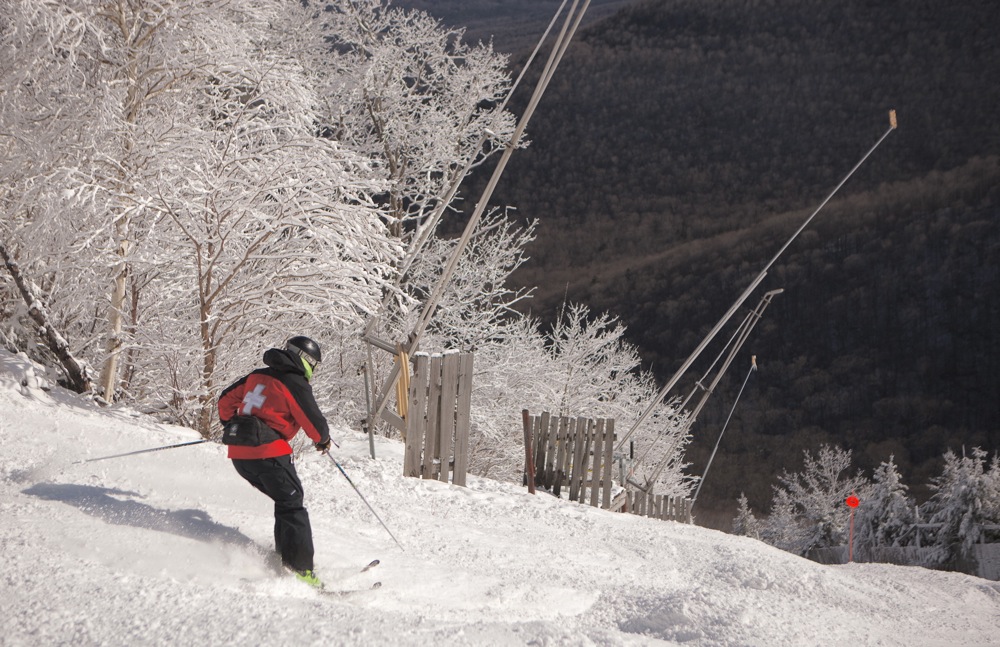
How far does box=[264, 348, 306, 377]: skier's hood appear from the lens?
4.68 meters

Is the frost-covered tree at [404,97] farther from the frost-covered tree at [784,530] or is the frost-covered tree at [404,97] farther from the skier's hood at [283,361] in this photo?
the frost-covered tree at [784,530]

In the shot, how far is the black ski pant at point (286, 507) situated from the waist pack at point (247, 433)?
104 millimetres

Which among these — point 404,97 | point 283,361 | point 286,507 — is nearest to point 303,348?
point 283,361

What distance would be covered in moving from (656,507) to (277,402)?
1326 cm

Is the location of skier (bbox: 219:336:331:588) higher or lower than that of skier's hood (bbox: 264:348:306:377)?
lower

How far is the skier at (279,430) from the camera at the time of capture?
14.9ft

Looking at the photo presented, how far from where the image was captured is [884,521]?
977 inches

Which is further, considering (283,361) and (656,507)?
(656,507)

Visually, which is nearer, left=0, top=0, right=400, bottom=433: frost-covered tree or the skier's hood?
the skier's hood

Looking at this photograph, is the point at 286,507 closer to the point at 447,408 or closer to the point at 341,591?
the point at 341,591

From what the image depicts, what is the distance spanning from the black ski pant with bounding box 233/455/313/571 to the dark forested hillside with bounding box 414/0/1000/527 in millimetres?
46993

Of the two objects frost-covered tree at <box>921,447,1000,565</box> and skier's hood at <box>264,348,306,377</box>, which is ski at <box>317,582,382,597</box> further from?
frost-covered tree at <box>921,447,1000,565</box>

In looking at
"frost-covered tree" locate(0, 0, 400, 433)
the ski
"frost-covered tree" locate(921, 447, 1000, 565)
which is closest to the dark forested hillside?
"frost-covered tree" locate(921, 447, 1000, 565)

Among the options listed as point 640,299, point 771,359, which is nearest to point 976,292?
point 771,359
